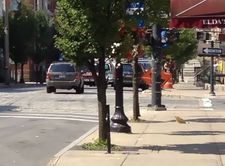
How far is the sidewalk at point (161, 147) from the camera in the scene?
10727 millimetres

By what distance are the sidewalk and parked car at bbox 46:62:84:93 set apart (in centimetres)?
1700

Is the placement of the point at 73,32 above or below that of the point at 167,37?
below

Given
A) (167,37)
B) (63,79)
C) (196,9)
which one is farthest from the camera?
(63,79)

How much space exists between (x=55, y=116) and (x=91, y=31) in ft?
29.4

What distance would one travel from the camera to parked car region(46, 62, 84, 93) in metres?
35.2

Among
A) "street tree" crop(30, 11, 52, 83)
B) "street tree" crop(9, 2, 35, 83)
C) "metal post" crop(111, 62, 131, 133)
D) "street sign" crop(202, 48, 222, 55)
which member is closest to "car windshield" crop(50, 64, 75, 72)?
"street sign" crop(202, 48, 222, 55)

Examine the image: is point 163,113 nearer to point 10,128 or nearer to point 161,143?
point 10,128

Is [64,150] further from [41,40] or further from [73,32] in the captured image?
[41,40]

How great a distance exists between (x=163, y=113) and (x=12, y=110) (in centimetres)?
560

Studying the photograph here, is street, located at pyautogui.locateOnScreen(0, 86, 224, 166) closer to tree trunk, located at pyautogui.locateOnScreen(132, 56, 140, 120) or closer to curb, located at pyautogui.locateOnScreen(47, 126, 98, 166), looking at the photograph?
curb, located at pyautogui.locateOnScreen(47, 126, 98, 166)

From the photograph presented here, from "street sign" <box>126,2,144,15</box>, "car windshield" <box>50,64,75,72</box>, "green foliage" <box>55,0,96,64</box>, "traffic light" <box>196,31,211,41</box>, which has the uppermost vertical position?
"traffic light" <box>196,31,211,41</box>

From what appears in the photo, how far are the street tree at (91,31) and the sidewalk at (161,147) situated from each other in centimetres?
104

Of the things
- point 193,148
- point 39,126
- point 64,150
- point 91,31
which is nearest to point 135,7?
point 91,31

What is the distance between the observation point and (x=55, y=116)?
20.6 meters
